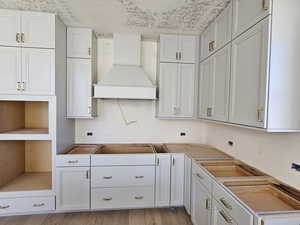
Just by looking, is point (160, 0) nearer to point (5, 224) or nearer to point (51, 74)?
point (51, 74)

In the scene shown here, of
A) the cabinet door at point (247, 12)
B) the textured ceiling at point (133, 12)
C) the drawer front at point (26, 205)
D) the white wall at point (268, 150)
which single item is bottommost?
the drawer front at point (26, 205)

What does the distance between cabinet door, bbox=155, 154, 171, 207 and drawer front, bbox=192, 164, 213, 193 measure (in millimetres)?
409

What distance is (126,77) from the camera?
8.16 ft

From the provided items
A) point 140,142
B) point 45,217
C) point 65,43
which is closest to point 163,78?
point 140,142

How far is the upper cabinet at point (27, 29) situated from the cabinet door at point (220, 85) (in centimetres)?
196

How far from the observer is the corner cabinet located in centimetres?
243

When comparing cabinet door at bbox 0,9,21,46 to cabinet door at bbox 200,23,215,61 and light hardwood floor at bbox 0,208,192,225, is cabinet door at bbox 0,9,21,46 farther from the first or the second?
cabinet door at bbox 200,23,215,61

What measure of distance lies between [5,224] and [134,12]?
2.89m

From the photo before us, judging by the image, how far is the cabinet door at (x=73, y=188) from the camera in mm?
2162

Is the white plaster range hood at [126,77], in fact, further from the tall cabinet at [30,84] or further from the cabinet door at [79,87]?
the tall cabinet at [30,84]

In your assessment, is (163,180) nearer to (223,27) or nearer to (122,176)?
(122,176)

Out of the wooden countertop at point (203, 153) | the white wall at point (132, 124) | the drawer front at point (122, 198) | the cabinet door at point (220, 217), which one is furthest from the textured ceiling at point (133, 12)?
the drawer front at point (122, 198)

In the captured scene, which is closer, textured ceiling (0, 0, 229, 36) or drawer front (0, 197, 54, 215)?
textured ceiling (0, 0, 229, 36)

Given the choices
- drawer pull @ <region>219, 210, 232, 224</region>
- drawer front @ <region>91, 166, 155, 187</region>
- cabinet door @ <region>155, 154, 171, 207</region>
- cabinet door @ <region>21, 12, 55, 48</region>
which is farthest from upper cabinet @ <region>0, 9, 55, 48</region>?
drawer pull @ <region>219, 210, 232, 224</region>
